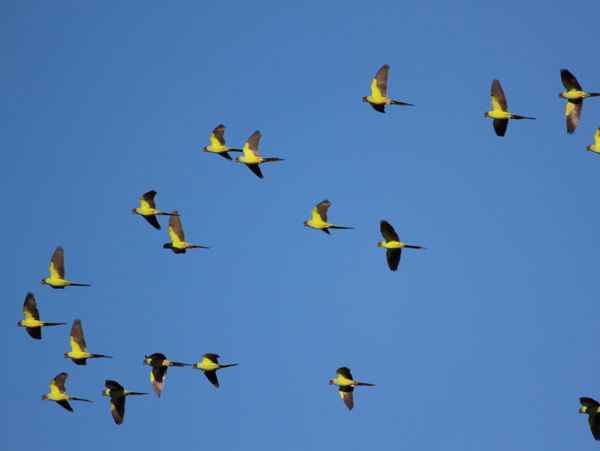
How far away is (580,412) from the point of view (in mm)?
31984

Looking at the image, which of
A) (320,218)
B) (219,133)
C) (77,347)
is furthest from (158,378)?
(219,133)

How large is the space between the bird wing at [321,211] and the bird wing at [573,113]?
12.2 metres

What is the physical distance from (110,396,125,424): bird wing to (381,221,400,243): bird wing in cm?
1491

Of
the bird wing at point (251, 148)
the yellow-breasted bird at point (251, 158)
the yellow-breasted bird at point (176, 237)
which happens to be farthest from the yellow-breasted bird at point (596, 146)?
the yellow-breasted bird at point (176, 237)

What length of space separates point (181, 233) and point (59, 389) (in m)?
10.2

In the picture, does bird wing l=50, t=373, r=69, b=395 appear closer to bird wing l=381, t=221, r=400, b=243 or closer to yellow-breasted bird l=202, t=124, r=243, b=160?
yellow-breasted bird l=202, t=124, r=243, b=160

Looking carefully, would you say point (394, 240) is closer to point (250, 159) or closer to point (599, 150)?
point (250, 159)

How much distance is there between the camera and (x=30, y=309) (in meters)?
38.5

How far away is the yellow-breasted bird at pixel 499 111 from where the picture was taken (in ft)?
115

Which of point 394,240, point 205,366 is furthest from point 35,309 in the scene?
point 394,240

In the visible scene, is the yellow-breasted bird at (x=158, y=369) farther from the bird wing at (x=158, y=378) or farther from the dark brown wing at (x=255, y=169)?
the dark brown wing at (x=255, y=169)

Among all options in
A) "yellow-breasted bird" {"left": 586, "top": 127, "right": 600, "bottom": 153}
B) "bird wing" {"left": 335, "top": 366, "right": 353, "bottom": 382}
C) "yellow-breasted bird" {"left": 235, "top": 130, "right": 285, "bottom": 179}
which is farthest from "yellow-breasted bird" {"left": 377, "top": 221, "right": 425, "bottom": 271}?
"yellow-breasted bird" {"left": 586, "top": 127, "right": 600, "bottom": 153}

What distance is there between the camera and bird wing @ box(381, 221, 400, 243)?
3394 cm

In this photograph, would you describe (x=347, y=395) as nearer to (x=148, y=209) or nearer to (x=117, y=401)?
(x=117, y=401)
